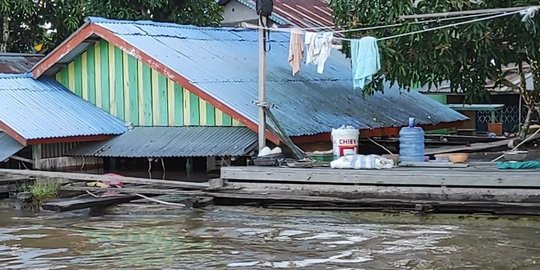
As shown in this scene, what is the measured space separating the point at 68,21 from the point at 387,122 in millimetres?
10245

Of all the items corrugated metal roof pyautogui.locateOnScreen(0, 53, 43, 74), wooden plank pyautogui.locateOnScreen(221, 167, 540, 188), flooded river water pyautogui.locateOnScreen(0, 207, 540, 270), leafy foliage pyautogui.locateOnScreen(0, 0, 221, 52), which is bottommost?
flooded river water pyautogui.locateOnScreen(0, 207, 540, 270)

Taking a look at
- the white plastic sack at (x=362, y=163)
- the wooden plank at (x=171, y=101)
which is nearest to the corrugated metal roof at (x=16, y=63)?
the wooden plank at (x=171, y=101)

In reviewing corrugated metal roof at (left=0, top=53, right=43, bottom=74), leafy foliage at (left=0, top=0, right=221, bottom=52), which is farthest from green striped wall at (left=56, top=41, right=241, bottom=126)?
leafy foliage at (left=0, top=0, right=221, bottom=52)

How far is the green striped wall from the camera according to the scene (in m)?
14.2

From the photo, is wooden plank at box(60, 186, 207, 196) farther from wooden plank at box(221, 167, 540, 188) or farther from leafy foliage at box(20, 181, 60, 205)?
wooden plank at box(221, 167, 540, 188)

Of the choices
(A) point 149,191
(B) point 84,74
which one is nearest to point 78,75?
(B) point 84,74

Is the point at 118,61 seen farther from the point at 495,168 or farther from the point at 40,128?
the point at 495,168

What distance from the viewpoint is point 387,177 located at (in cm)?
1127

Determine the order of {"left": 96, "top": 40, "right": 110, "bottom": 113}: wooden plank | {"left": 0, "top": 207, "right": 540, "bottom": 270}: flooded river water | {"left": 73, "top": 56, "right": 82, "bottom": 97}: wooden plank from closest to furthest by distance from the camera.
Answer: {"left": 0, "top": 207, "right": 540, "bottom": 270}: flooded river water, {"left": 96, "top": 40, "right": 110, "bottom": 113}: wooden plank, {"left": 73, "top": 56, "right": 82, "bottom": 97}: wooden plank

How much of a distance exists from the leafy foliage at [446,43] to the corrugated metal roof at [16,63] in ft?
27.0

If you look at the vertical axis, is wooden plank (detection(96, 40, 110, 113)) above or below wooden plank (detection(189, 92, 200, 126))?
above

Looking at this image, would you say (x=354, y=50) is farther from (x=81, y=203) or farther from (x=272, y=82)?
(x=81, y=203)

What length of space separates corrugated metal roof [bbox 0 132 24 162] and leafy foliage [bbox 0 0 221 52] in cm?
697

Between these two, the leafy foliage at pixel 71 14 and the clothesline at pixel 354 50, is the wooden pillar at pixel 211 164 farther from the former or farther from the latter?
the leafy foliage at pixel 71 14
